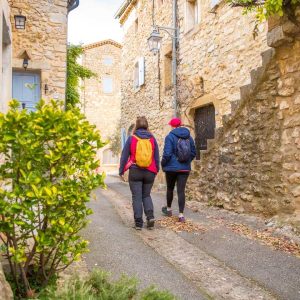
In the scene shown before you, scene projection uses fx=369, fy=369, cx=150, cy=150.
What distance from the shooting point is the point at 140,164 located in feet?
16.3

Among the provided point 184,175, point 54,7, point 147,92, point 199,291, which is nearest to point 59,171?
point 199,291

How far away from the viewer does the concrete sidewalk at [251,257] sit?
3135 millimetres

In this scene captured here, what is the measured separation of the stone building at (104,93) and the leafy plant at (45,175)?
2448 cm

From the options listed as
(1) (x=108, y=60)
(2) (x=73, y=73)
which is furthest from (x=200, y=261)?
(1) (x=108, y=60)

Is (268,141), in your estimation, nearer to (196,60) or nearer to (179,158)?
(179,158)

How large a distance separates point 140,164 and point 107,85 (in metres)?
24.2

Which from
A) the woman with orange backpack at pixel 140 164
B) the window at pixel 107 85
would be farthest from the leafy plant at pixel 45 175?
the window at pixel 107 85

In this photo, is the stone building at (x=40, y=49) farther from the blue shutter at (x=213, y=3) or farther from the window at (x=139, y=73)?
the window at (x=139, y=73)

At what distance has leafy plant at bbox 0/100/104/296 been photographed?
7.36 feet

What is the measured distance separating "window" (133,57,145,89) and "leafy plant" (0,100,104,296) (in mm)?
11929

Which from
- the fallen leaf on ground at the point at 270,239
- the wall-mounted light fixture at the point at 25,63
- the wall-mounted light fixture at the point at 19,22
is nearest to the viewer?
the fallen leaf on ground at the point at 270,239

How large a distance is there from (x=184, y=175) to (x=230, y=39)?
4.26 meters

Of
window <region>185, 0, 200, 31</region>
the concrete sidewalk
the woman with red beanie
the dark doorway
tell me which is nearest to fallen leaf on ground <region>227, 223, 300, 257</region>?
the concrete sidewalk

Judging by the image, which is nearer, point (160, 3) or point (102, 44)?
point (160, 3)
